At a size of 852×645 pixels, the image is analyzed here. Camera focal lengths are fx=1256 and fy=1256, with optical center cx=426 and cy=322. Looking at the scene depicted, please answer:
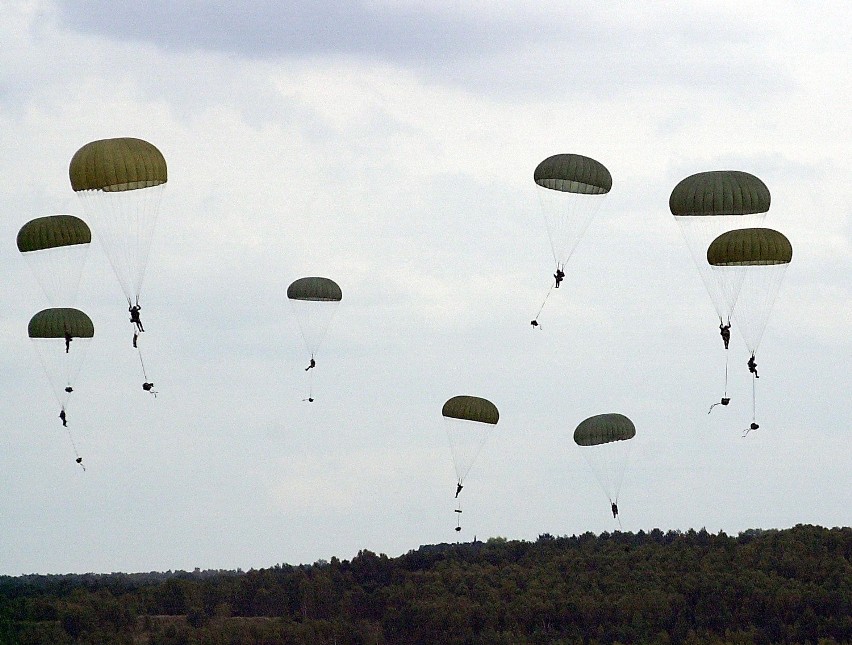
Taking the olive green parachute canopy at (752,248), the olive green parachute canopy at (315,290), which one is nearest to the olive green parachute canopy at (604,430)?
the olive green parachute canopy at (752,248)

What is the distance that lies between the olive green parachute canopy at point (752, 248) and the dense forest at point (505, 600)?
72.6 feet

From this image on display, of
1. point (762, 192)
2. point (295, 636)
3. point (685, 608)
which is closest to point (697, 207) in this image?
point (762, 192)

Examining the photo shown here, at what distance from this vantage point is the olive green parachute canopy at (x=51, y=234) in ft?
152

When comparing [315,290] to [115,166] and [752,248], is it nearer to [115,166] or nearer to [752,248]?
[115,166]

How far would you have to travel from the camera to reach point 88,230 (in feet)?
155

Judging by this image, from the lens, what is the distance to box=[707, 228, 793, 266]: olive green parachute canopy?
44562 mm

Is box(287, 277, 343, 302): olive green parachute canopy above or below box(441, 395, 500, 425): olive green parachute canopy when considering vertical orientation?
above

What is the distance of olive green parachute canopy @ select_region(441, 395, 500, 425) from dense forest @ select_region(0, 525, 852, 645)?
1442cm

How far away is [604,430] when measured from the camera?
179 ft

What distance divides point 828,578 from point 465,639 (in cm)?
1975

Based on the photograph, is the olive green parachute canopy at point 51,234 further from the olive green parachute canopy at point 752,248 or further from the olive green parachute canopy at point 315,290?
the olive green parachute canopy at point 752,248

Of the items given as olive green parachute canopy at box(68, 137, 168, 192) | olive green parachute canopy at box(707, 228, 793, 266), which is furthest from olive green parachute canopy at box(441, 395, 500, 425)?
olive green parachute canopy at box(68, 137, 168, 192)

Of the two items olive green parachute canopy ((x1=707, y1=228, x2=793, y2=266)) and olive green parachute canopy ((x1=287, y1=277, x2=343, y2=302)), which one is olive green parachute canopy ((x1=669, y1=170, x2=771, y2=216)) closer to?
olive green parachute canopy ((x1=707, y1=228, x2=793, y2=266))

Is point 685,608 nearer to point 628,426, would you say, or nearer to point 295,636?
point 628,426
